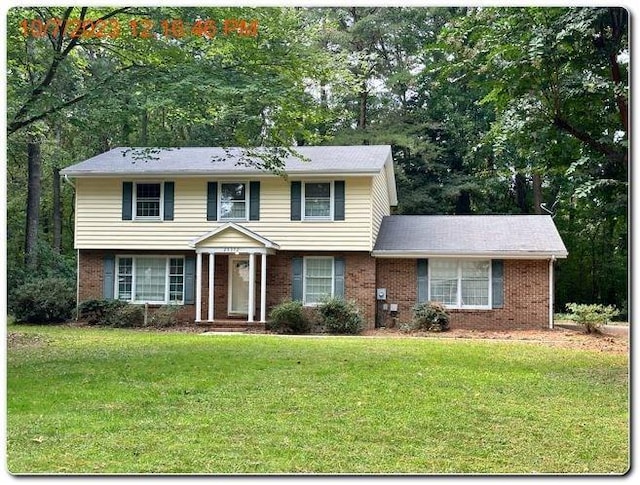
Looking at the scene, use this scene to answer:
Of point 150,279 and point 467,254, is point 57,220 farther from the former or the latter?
point 467,254

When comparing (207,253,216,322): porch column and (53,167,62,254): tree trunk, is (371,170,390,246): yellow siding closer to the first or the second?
(207,253,216,322): porch column

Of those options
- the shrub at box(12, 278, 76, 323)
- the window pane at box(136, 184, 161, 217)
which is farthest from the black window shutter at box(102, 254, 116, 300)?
the window pane at box(136, 184, 161, 217)

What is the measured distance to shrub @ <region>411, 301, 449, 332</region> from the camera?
1261cm

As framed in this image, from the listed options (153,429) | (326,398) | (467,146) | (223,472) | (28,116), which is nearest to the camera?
(223,472)

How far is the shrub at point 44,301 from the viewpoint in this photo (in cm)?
1057

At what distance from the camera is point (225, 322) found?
42.8 feet

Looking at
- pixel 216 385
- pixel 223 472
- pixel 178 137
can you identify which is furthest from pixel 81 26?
pixel 223 472

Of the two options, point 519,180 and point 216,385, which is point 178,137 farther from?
point 519,180

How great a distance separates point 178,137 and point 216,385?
12.4 feet

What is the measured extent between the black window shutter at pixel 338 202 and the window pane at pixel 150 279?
11.3 feet

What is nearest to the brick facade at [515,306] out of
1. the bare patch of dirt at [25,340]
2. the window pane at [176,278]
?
the window pane at [176,278]

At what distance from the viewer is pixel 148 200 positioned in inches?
528

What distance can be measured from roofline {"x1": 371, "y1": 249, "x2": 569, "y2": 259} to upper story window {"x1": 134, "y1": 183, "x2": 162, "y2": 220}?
4.14 meters
